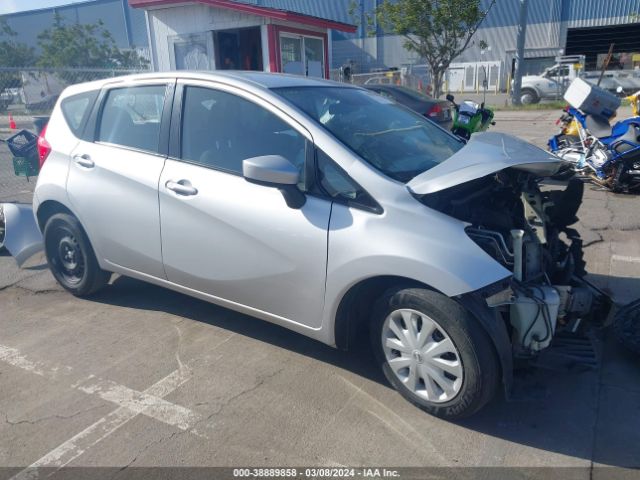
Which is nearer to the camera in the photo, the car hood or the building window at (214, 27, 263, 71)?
the car hood

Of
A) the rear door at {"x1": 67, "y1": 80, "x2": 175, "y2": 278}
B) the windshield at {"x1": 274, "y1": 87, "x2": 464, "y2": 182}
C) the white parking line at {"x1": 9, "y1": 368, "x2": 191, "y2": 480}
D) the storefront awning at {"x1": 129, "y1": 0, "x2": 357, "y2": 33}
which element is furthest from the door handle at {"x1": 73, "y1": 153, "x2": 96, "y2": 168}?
the storefront awning at {"x1": 129, "y1": 0, "x2": 357, "y2": 33}

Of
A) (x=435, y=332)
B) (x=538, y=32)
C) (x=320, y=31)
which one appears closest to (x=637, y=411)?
(x=435, y=332)

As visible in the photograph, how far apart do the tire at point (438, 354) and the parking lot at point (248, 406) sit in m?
0.14

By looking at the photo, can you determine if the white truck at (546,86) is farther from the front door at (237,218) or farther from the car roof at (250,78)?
the front door at (237,218)

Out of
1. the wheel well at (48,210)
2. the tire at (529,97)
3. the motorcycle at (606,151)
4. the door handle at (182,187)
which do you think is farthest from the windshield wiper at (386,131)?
the tire at (529,97)

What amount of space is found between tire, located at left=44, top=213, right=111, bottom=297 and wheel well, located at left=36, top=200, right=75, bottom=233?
0.06 meters

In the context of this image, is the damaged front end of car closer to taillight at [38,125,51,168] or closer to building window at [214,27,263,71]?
taillight at [38,125,51,168]

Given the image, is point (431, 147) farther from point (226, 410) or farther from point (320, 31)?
point (320, 31)

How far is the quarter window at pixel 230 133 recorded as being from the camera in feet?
11.2

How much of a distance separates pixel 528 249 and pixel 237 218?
172 centimetres

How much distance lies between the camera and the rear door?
12.8 feet

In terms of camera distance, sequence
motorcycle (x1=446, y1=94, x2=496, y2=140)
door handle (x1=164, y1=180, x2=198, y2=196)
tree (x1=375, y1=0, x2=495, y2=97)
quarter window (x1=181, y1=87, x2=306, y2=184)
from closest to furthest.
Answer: quarter window (x1=181, y1=87, x2=306, y2=184) < door handle (x1=164, y1=180, x2=198, y2=196) < motorcycle (x1=446, y1=94, x2=496, y2=140) < tree (x1=375, y1=0, x2=495, y2=97)

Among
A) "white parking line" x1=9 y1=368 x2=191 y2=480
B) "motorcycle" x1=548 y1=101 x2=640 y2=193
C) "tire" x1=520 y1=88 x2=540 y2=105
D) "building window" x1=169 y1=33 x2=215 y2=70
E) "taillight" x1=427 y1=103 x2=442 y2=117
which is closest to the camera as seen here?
"white parking line" x1=9 y1=368 x2=191 y2=480

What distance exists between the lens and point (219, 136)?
3.68 metres
